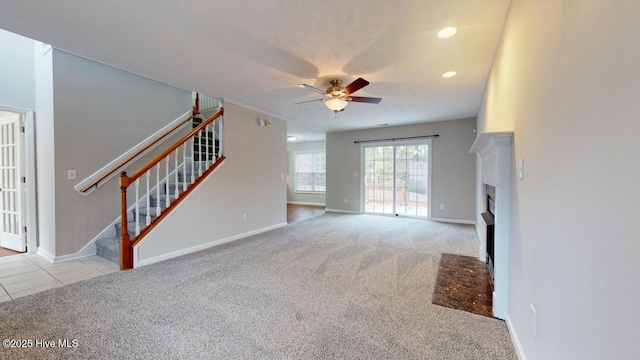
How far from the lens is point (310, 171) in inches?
365

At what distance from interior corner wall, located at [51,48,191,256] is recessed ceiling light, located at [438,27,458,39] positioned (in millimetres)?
4480

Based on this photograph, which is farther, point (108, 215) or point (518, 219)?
point (108, 215)

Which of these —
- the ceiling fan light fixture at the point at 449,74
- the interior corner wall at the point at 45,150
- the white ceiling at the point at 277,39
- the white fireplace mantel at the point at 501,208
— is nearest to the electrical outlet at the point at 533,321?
the white fireplace mantel at the point at 501,208

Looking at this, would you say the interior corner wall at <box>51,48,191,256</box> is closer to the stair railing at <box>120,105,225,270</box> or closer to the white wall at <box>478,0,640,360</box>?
the stair railing at <box>120,105,225,270</box>

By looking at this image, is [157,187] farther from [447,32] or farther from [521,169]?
[521,169]

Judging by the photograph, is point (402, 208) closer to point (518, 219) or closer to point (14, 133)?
point (518, 219)

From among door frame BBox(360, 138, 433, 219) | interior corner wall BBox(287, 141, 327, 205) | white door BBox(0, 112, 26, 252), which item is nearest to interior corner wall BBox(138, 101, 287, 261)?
white door BBox(0, 112, 26, 252)

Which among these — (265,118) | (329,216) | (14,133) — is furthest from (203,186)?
(329,216)

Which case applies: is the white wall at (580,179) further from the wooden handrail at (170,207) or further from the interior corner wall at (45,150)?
the interior corner wall at (45,150)

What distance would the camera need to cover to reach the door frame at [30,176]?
11.6 ft

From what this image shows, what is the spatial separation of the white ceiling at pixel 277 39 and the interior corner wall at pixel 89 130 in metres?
1.27

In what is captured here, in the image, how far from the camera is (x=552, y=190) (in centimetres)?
115

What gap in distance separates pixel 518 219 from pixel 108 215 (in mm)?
4965

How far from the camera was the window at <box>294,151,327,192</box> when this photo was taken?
9.05 m
